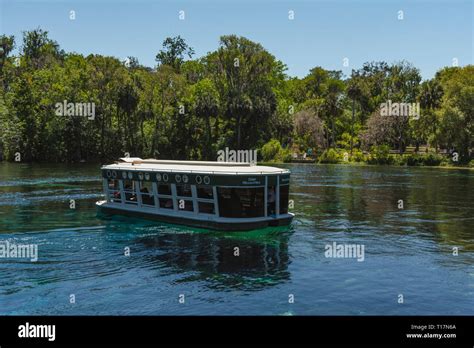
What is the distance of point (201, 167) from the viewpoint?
34469 millimetres

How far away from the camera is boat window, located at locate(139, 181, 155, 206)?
1471 inches

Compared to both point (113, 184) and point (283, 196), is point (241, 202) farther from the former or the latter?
point (113, 184)

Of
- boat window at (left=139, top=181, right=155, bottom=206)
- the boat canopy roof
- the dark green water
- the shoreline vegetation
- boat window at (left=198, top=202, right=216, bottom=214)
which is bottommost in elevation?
the dark green water

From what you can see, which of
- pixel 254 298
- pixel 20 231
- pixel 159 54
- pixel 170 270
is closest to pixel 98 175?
pixel 20 231

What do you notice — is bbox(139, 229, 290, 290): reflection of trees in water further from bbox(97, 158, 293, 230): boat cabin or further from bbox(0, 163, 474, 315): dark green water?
bbox(97, 158, 293, 230): boat cabin

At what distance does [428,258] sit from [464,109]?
273ft

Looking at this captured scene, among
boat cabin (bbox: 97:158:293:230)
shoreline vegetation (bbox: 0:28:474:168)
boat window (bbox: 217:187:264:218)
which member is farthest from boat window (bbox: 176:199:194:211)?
shoreline vegetation (bbox: 0:28:474:168)

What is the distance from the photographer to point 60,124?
4577 inches

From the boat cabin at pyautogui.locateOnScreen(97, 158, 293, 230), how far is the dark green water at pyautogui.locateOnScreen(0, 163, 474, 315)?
2.99 feet

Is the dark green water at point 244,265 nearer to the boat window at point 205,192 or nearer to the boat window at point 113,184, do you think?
the boat window at point 205,192

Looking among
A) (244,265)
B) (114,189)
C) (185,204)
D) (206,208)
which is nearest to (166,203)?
(185,204)

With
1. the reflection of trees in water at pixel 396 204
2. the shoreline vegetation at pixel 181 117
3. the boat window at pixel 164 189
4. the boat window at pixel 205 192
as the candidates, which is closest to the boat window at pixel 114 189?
the boat window at pixel 164 189

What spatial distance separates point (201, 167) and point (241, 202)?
3.94 metres
